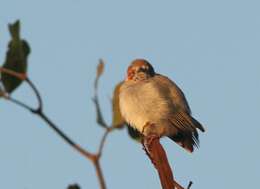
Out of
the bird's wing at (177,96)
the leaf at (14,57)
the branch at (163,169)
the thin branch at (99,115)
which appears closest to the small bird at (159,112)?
the bird's wing at (177,96)

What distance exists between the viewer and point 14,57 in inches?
61.5

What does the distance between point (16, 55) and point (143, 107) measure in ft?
21.5

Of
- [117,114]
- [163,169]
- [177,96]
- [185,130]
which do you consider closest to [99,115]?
[117,114]

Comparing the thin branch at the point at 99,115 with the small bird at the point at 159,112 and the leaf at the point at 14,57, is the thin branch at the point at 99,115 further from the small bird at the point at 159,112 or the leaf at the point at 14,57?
the small bird at the point at 159,112

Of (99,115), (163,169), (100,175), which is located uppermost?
(163,169)

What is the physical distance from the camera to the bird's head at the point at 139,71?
9001 mm

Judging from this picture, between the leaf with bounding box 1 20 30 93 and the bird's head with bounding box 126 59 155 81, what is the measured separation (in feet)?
23.9

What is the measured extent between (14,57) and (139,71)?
7604mm

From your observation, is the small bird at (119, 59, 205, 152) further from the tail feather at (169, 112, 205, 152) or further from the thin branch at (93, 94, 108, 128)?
the thin branch at (93, 94, 108, 128)

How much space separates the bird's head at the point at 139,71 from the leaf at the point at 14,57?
729 centimetres

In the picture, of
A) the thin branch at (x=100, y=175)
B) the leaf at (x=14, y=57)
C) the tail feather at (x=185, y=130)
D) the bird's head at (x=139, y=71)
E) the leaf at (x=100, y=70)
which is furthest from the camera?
the bird's head at (x=139, y=71)

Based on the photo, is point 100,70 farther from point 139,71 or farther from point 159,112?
point 139,71

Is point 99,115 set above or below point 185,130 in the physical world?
below

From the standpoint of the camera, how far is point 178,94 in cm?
848
